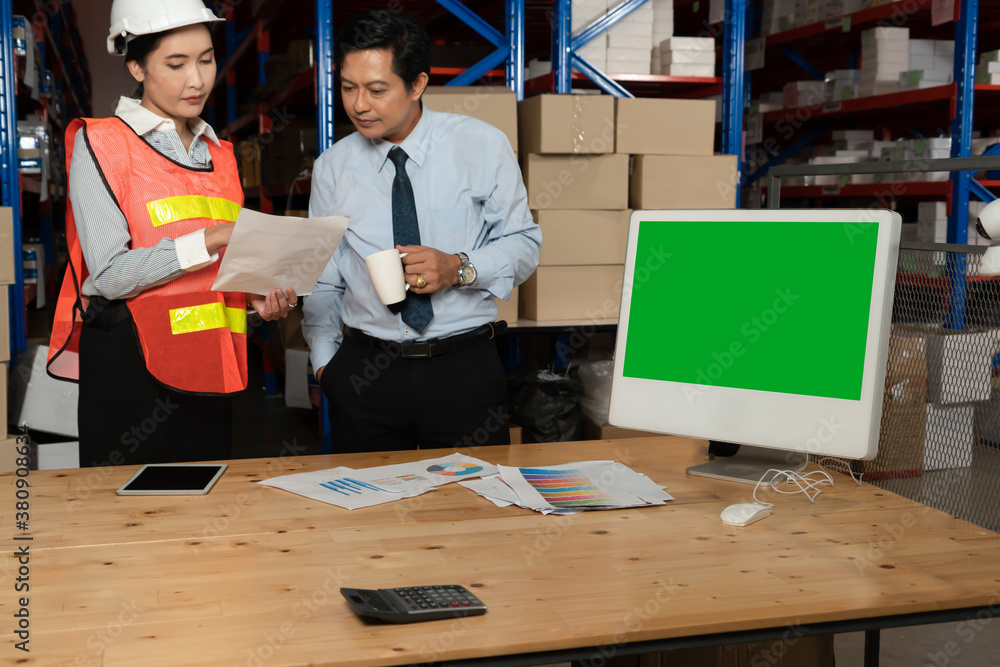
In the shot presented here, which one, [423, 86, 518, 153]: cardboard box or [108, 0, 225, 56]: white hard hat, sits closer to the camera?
[108, 0, 225, 56]: white hard hat

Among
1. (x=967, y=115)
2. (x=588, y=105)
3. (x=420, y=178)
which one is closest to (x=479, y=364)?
(x=420, y=178)

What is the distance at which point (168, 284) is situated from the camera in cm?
177

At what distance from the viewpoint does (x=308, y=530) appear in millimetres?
1276

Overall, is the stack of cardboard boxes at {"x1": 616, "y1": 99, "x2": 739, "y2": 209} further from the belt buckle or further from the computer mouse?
the computer mouse

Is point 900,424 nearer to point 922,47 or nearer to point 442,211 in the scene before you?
point 442,211

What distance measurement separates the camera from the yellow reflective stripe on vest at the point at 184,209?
1.74 m

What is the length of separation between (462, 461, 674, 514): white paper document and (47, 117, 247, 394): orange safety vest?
26.7 inches

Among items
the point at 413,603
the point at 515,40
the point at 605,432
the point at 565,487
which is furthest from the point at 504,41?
the point at 413,603

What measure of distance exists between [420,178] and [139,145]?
62cm

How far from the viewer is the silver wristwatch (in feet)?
6.40

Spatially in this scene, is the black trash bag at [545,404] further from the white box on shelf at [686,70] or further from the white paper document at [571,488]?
the white paper document at [571,488]

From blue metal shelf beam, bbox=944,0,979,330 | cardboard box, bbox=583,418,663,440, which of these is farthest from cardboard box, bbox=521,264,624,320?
blue metal shelf beam, bbox=944,0,979,330

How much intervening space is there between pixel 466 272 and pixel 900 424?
94 centimetres

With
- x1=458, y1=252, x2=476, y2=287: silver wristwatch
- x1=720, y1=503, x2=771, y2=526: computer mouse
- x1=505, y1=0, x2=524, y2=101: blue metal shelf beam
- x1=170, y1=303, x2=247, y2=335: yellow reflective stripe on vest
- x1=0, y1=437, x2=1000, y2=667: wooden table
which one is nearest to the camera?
x1=0, y1=437, x2=1000, y2=667: wooden table
